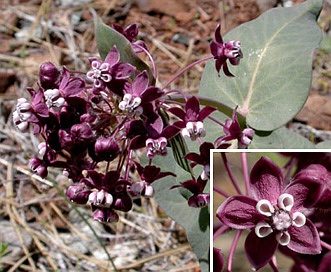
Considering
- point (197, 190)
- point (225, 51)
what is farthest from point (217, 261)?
point (225, 51)

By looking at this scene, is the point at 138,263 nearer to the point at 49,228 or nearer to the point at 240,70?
the point at 49,228

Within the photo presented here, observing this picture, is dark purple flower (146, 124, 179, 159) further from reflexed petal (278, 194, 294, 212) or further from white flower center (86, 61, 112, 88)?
reflexed petal (278, 194, 294, 212)

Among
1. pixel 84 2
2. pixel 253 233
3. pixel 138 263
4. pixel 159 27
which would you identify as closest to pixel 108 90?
pixel 253 233

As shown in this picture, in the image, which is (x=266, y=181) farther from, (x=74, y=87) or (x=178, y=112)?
(x=74, y=87)

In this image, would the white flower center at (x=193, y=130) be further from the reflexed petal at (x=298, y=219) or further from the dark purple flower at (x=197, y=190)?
the reflexed petal at (x=298, y=219)

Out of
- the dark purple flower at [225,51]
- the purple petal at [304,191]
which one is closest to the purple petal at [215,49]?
the dark purple flower at [225,51]

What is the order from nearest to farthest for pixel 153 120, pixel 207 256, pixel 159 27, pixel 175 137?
1. pixel 153 120
2. pixel 175 137
3. pixel 207 256
4. pixel 159 27

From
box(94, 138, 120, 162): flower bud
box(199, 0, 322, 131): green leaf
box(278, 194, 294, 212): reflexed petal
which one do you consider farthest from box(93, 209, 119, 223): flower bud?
box(199, 0, 322, 131): green leaf
